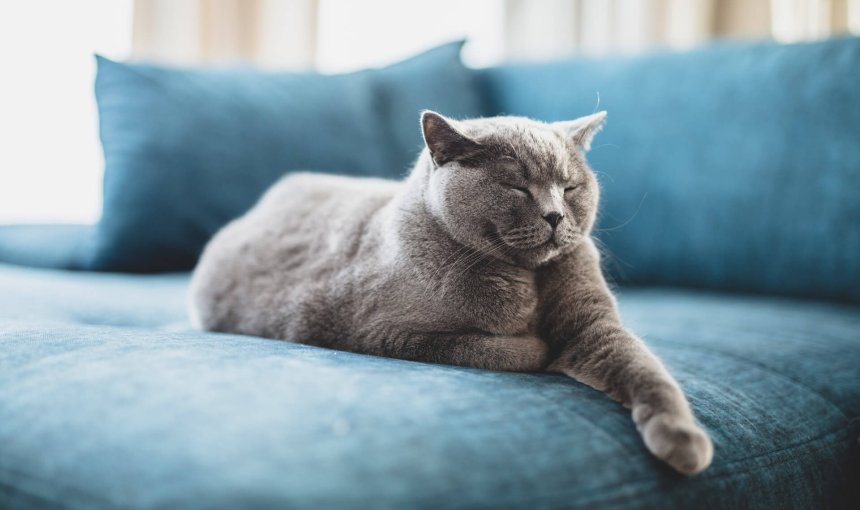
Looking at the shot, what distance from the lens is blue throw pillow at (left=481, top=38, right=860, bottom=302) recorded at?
1.68m

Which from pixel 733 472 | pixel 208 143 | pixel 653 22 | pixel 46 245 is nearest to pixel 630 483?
pixel 733 472

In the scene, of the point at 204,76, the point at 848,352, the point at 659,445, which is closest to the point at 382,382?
the point at 659,445

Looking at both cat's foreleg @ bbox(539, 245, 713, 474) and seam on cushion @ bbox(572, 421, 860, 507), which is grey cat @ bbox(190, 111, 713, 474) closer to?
cat's foreleg @ bbox(539, 245, 713, 474)

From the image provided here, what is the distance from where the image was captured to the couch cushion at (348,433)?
2.02 ft

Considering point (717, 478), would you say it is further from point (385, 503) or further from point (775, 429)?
point (385, 503)

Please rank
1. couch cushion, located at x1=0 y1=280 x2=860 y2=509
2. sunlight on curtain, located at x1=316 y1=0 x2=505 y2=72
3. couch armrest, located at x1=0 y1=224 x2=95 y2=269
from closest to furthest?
couch cushion, located at x1=0 y1=280 x2=860 y2=509, couch armrest, located at x1=0 y1=224 x2=95 y2=269, sunlight on curtain, located at x1=316 y1=0 x2=505 y2=72

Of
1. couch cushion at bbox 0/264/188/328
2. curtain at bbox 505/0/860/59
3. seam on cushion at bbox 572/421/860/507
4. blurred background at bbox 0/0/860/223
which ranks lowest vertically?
seam on cushion at bbox 572/421/860/507

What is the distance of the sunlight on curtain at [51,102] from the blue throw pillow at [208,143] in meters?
0.41

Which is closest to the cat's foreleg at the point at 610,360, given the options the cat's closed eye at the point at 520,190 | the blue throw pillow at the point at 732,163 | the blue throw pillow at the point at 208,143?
the cat's closed eye at the point at 520,190

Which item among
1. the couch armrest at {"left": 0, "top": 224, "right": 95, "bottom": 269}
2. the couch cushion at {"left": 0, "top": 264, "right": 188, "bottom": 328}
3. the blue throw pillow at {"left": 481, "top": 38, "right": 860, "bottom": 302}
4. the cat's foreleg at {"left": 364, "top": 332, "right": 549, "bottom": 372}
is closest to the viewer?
the cat's foreleg at {"left": 364, "top": 332, "right": 549, "bottom": 372}

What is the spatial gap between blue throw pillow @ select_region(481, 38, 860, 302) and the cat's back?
0.60 meters

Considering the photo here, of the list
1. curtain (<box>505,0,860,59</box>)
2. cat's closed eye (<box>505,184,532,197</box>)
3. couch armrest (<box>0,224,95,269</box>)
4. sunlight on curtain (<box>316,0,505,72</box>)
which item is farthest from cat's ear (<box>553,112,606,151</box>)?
curtain (<box>505,0,860,59</box>)

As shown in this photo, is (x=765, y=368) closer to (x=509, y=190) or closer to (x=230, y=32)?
(x=509, y=190)

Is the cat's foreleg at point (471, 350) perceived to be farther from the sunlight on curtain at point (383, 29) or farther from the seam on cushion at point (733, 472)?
the sunlight on curtain at point (383, 29)
